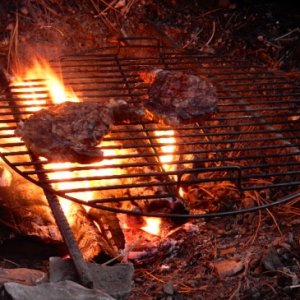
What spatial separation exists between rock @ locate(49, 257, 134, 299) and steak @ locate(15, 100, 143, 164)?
0.55 metres

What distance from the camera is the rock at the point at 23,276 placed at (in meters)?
2.31

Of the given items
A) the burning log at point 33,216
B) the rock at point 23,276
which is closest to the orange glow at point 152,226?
the burning log at point 33,216

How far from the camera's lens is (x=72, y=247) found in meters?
2.38

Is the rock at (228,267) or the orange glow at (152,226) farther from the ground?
the orange glow at (152,226)

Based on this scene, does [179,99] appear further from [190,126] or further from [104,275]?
[104,275]

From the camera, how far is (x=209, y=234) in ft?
10.4

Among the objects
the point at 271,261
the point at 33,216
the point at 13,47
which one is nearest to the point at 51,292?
the point at 33,216

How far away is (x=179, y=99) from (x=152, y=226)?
86cm

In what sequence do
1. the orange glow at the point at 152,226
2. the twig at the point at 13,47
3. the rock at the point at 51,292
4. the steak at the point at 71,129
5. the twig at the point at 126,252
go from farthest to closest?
the twig at the point at 13,47
the orange glow at the point at 152,226
the twig at the point at 126,252
the steak at the point at 71,129
the rock at the point at 51,292

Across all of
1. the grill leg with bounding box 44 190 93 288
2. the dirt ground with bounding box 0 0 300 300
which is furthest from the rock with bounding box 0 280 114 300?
the dirt ground with bounding box 0 0 300 300

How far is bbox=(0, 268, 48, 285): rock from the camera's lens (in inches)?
90.9

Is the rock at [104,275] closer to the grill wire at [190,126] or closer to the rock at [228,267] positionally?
the rock at [228,267]

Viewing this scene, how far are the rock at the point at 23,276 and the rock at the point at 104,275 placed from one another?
7 cm

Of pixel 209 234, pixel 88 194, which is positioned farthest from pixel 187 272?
pixel 88 194
